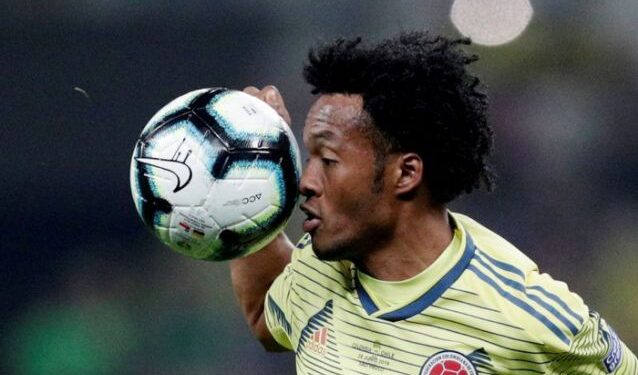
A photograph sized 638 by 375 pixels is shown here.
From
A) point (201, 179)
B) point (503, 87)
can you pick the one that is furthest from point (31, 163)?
point (201, 179)

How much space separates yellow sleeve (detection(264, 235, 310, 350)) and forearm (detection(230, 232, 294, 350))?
0.06 m

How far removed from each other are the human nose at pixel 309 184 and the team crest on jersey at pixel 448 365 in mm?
457

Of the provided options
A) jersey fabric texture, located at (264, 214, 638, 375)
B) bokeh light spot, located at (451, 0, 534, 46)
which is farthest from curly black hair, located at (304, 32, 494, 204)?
bokeh light spot, located at (451, 0, 534, 46)

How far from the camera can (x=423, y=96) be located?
7.00 ft

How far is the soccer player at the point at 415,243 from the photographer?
6.70 ft

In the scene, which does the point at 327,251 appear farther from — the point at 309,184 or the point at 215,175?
the point at 215,175

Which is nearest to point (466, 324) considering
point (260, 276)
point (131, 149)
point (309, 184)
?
point (309, 184)

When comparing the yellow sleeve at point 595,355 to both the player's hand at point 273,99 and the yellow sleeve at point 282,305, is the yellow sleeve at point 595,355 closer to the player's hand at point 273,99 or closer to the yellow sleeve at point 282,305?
the yellow sleeve at point 282,305

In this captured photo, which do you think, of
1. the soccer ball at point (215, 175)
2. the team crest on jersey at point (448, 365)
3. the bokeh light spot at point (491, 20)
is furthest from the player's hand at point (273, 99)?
the bokeh light spot at point (491, 20)

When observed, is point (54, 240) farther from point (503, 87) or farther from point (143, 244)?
point (503, 87)

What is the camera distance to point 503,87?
5.07 meters

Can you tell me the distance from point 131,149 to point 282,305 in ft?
8.47

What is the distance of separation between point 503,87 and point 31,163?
2553 mm

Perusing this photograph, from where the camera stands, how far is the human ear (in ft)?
7.02
